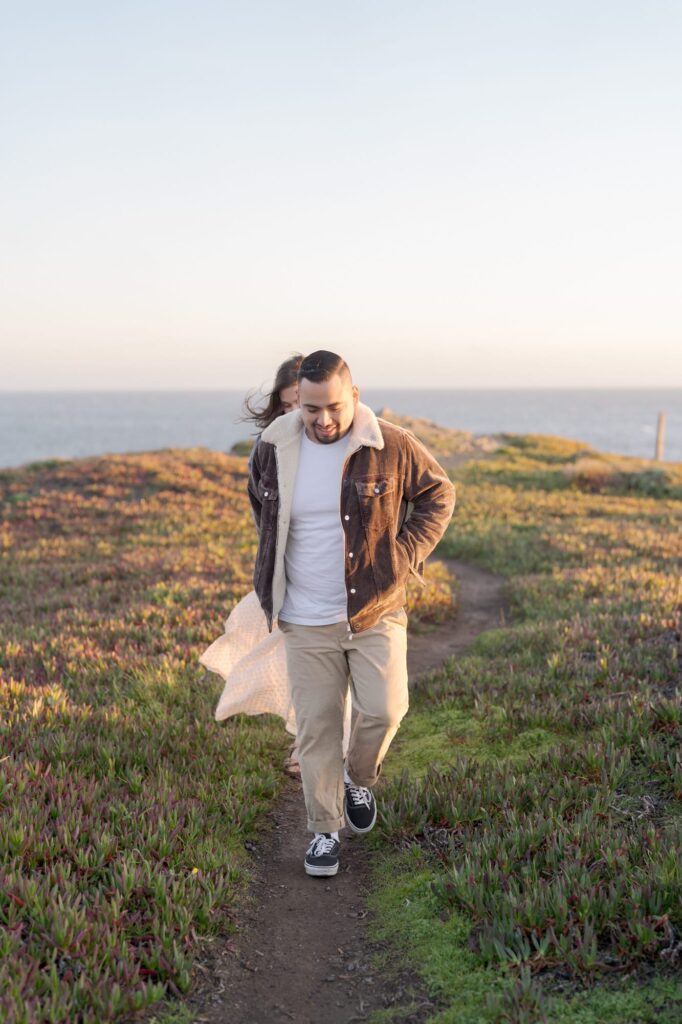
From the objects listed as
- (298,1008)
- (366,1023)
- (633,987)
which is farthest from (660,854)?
(298,1008)

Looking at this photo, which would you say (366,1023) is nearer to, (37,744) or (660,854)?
(660,854)

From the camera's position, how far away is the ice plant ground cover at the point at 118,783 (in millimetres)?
3523

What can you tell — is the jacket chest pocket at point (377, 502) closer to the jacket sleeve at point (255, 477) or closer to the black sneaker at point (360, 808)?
the jacket sleeve at point (255, 477)

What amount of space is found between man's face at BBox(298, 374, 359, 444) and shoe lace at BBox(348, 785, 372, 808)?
2.19 m

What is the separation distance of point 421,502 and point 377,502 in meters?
0.41

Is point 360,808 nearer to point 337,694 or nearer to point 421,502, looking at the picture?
point 337,694

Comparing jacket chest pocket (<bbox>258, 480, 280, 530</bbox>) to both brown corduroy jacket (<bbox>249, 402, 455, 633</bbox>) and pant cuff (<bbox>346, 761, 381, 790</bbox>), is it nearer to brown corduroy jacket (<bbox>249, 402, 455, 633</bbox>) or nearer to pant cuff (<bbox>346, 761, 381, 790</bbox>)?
brown corduroy jacket (<bbox>249, 402, 455, 633</bbox>)

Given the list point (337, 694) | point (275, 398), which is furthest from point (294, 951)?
point (275, 398)

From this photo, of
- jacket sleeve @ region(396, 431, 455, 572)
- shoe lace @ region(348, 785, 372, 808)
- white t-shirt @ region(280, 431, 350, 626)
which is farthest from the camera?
shoe lace @ region(348, 785, 372, 808)

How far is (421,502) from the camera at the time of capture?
4.69 metres

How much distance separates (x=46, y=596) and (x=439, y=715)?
6306 millimetres

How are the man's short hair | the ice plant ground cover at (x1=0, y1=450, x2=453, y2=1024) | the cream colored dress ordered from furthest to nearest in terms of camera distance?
the cream colored dress, the man's short hair, the ice plant ground cover at (x1=0, y1=450, x2=453, y2=1024)

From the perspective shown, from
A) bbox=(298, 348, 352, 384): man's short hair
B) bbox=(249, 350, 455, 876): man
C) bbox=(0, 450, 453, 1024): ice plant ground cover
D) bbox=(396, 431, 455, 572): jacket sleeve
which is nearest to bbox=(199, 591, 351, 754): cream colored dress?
bbox=(0, 450, 453, 1024): ice plant ground cover

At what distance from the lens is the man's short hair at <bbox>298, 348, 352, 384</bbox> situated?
13.4ft
